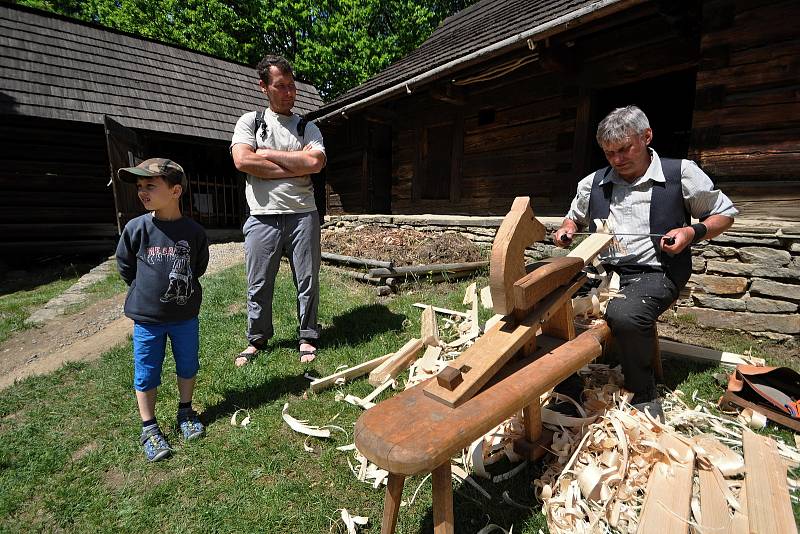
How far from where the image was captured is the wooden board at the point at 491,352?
125cm

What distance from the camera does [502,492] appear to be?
1.75 m

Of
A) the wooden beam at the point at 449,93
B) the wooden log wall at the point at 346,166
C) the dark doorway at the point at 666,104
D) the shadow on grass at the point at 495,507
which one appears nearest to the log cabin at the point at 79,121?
the wooden log wall at the point at 346,166

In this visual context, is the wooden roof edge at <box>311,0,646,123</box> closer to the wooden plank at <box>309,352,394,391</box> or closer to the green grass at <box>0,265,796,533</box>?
the green grass at <box>0,265,796,533</box>

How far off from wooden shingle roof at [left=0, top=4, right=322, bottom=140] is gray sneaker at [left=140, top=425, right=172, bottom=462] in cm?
908

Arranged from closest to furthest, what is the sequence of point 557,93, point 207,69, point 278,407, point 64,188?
point 278,407, point 557,93, point 64,188, point 207,69

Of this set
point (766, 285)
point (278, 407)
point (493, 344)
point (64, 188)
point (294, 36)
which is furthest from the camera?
point (294, 36)

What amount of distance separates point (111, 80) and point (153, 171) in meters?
10.2

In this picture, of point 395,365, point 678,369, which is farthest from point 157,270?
point 678,369

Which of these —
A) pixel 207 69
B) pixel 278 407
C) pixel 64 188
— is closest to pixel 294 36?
pixel 207 69

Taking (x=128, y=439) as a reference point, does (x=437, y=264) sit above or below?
above

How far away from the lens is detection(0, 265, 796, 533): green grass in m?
1.69

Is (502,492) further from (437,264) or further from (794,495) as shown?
(437,264)

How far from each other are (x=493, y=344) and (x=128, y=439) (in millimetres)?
2164

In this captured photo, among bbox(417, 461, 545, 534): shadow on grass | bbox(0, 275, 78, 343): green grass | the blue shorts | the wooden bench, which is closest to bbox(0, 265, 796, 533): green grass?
bbox(417, 461, 545, 534): shadow on grass
